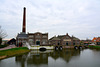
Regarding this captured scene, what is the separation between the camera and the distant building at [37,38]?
65.2 metres

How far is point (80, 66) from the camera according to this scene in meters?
21.6

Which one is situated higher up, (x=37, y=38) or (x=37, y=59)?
(x=37, y=38)

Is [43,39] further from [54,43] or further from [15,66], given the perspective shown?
[15,66]

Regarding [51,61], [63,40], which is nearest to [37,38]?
[63,40]

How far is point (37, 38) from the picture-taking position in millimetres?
65875

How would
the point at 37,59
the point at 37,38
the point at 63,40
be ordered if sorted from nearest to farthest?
the point at 37,59 < the point at 37,38 < the point at 63,40

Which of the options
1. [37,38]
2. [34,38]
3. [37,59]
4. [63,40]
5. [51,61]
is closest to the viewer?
[51,61]

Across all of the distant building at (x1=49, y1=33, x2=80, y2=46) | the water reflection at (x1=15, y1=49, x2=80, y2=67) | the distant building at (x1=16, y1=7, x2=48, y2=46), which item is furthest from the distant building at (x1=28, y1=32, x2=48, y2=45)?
the water reflection at (x1=15, y1=49, x2=80, y2=67)

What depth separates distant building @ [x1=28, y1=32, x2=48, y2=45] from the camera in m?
65.2

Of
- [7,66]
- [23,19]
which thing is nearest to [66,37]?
[23,19]

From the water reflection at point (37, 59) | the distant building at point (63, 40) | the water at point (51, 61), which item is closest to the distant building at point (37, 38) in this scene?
the distant building at point (63, 40)

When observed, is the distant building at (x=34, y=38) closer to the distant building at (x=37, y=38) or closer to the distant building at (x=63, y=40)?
the distant building at (x=37, y=38)

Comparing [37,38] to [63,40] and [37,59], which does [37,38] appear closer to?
[63,40]

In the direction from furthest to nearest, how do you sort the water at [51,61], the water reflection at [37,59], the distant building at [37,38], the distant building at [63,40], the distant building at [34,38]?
the distant building at [63,40]
the distant building at [37,38]
the distant building at [34,38]
the water reflection at [37,59]
the water at [51,61]
